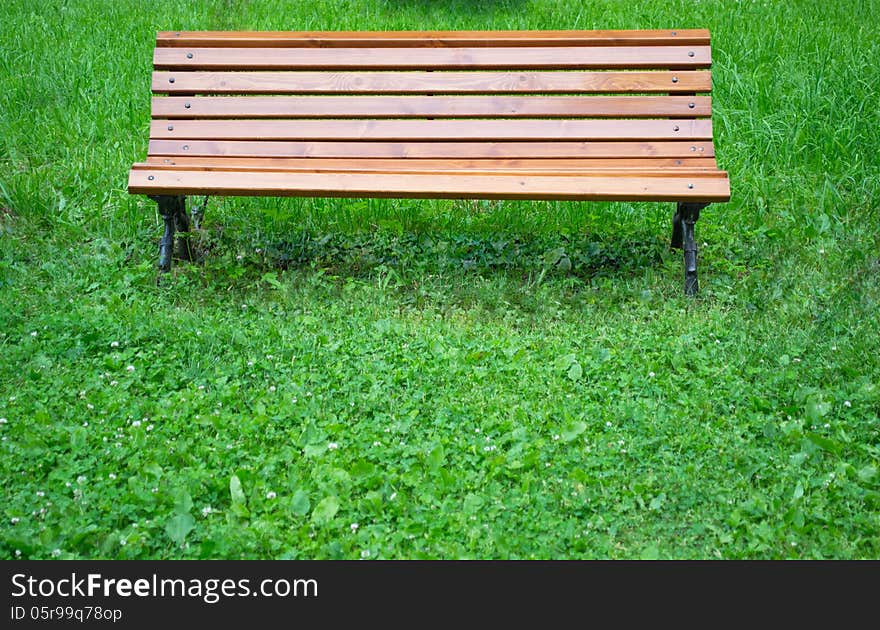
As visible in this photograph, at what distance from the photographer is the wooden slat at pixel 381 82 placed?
3947 millimetres

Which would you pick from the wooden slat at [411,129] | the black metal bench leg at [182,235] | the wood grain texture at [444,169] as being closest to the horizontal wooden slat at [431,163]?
the wood grain texture at [444,169]

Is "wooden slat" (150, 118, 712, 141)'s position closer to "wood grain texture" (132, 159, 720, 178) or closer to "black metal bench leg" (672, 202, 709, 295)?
"wood grain texture" (132, 159, 720, 178)

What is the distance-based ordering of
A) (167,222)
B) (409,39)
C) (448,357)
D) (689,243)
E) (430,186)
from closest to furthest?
(448,357), (430,186), (689,243), (167,222), (409,39)

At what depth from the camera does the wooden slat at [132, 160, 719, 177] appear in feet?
12.1

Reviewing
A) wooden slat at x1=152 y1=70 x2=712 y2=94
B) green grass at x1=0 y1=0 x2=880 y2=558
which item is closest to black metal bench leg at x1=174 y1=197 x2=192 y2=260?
green grass at x1=0 y1=0 x2=880 y2=558

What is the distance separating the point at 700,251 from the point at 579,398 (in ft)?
4.80

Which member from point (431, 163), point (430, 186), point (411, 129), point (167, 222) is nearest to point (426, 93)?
point (411, 129)

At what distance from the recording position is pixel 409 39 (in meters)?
4.02

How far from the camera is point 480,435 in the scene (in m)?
2.90

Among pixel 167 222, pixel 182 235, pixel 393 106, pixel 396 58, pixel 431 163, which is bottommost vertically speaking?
pixel 182 235

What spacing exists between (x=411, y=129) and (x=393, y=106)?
131 millimetres

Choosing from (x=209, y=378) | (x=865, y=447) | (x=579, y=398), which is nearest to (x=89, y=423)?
(x=209, y=378)

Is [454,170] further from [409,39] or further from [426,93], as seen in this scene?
[409,39]

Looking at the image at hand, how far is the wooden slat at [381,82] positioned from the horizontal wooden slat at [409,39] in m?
0.13
